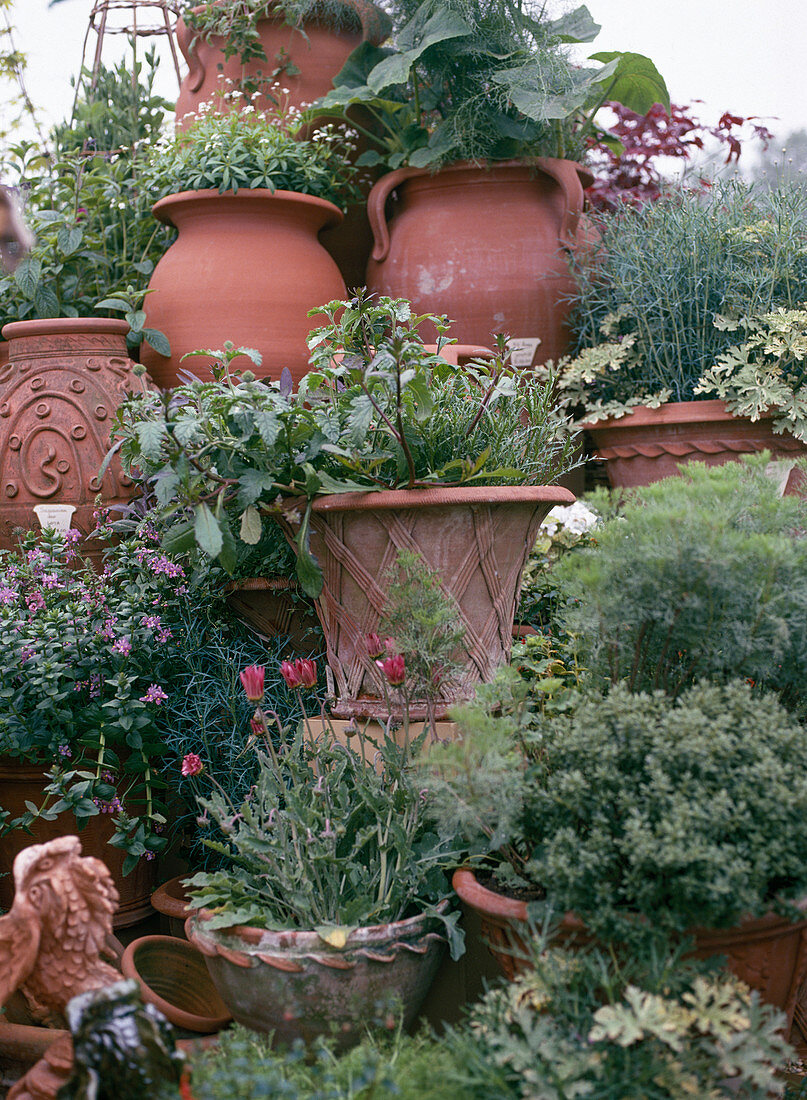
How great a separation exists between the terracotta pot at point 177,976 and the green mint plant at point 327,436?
2.26 feet

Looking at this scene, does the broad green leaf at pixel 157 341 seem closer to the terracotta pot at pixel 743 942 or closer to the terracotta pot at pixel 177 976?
the terracotta pot at pixel 177 976

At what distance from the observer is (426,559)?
1.76 m

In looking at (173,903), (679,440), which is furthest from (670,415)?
(173,903)

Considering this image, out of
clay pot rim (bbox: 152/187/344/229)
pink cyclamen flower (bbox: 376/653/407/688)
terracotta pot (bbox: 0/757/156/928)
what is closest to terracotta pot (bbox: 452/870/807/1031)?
pink cyclamen flower (bbox: 376/653/407/688)

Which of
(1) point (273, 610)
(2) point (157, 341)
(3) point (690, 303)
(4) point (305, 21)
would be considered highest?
(4) point (305, 21)

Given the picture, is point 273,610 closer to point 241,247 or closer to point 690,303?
point 241,247

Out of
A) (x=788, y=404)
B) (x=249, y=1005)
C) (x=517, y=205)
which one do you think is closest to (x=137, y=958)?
(x=249, y=1005)

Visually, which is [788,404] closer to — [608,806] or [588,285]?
[588,285]

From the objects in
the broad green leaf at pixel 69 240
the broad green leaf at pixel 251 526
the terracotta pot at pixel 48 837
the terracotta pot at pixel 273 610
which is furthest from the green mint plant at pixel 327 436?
the broad green leaf at pixel 69 240

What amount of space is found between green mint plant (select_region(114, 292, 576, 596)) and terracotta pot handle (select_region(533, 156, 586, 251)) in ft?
3.53

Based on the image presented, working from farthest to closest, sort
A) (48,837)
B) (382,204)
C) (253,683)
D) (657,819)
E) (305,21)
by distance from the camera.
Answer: (305,21)
(382,204)
(48,837)
(253,683)
(657,819)

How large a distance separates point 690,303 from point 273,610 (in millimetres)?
1477

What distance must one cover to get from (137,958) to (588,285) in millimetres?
2112

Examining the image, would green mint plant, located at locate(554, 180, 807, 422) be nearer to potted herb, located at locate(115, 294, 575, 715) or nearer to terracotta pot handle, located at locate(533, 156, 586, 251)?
terracotta pot handle, located at locate(533, 156, 586, 251)
